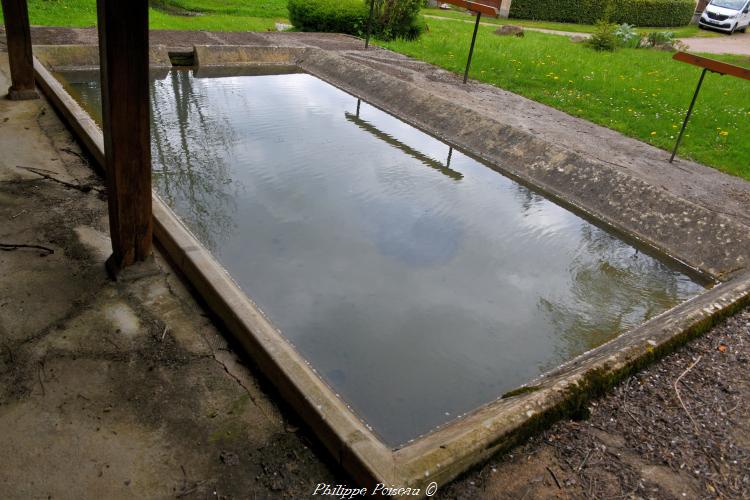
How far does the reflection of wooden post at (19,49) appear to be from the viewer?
21.4 feet

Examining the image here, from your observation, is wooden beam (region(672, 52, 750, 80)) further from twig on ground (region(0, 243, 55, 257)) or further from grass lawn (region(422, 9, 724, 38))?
grass lawn (region(422, 9, 724, 38))

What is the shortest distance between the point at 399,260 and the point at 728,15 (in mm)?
24618

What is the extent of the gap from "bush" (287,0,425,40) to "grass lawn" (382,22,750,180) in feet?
Answer: 2.30

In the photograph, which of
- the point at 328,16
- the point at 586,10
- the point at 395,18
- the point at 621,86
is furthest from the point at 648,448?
the point at 586,10

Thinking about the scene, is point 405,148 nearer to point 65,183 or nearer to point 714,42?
point 65,183

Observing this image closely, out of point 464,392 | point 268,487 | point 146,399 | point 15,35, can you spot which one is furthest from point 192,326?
point 15,35

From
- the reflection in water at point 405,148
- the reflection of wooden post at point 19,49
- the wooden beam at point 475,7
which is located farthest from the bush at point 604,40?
the reflection of wooden post at point 19,49

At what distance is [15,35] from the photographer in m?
6.58

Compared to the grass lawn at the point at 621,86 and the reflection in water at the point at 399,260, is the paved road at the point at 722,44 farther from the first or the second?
the reflection in water at the point at 399,260

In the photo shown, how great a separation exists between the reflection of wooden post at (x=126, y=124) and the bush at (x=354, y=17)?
11494mm

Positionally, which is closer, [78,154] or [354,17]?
[78,154]

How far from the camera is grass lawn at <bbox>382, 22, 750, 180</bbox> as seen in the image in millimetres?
8242

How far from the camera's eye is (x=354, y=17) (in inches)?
564

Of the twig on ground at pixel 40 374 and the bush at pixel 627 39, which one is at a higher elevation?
the bush at pixel 627 39
